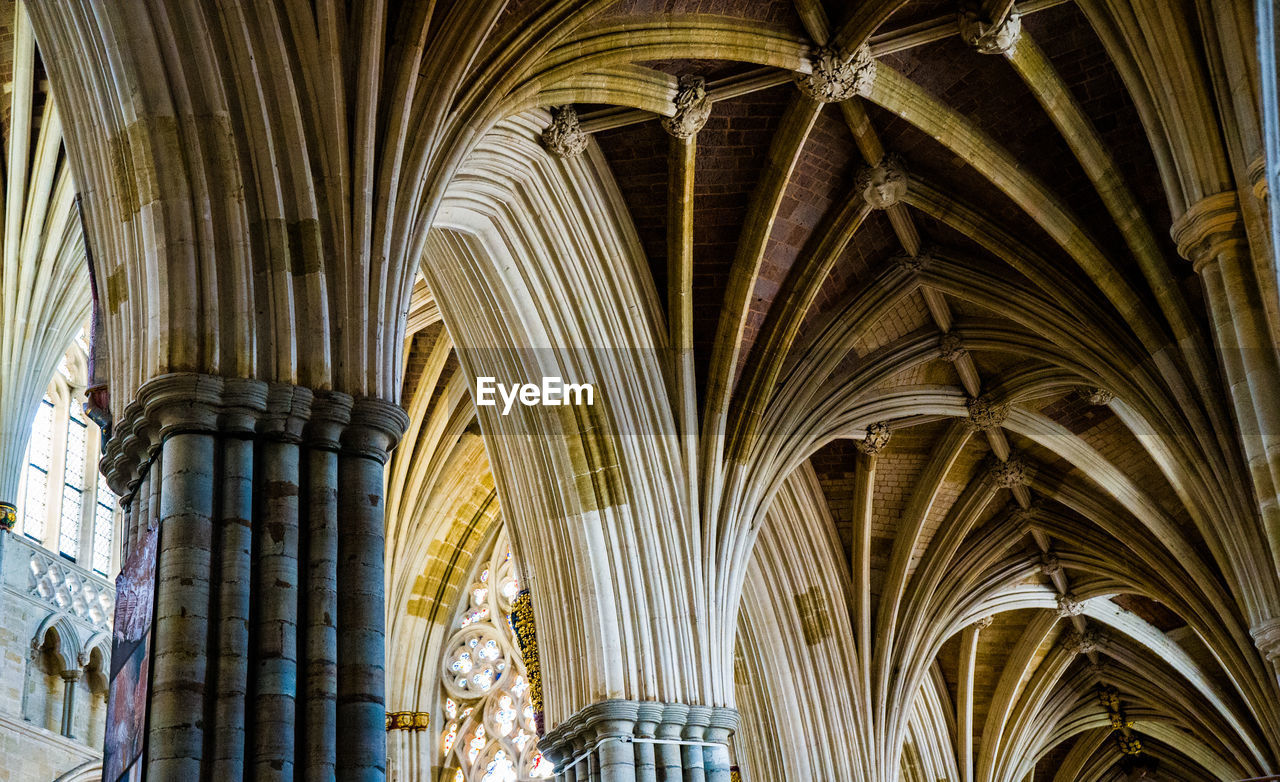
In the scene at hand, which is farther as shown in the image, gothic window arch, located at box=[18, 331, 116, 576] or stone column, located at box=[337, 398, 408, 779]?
gothic window arch, located at box=[18, 331, 116, 576]

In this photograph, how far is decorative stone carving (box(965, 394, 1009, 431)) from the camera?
1753 centimetres

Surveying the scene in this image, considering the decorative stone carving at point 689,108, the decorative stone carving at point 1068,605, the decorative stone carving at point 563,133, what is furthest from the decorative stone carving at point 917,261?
the decorative stone carving at point 1068,605

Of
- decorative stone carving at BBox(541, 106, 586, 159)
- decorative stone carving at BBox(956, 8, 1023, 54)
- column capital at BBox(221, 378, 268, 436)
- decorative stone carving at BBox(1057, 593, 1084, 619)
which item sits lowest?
column capital at BBox(221, 378, 268, 436)

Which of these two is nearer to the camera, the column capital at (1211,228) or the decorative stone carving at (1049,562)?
the column capital at (1211,228)

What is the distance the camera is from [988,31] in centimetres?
1261

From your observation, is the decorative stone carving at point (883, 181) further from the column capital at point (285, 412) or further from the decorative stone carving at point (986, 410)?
the column capital at point (285, 412)

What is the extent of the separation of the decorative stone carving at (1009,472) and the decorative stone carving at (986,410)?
1.65 metres

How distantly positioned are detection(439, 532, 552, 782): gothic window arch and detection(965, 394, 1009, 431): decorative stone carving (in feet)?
19.9

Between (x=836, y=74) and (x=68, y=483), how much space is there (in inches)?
411

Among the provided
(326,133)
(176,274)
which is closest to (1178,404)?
(326,133)

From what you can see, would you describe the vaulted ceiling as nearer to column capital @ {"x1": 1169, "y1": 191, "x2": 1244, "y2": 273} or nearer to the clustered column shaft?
column capital @ {"x1": 1169, "y1": 191, "x2": 1244, "y2": 273}

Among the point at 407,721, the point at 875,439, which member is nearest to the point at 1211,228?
the point at 875,439

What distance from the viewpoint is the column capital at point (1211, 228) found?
10547 millimetres

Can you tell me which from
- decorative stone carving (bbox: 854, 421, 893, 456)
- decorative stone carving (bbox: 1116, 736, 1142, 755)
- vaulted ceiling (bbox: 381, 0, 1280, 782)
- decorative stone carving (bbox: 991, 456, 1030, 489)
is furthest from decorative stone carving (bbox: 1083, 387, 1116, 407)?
decorative stone carving (bbox: 1116, 736, 1142, 755)
